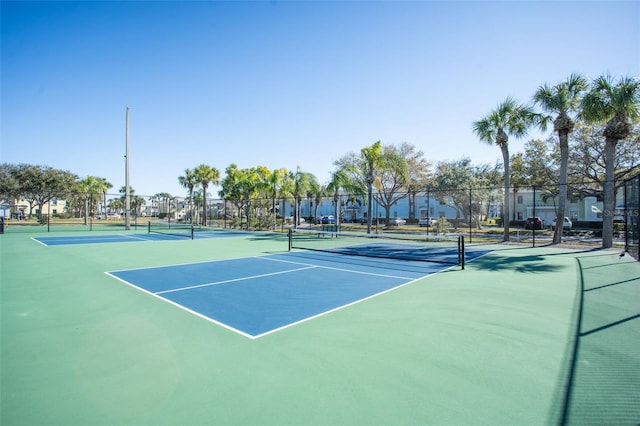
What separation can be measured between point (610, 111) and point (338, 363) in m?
18.9

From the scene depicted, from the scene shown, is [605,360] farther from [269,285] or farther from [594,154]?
[594,154]

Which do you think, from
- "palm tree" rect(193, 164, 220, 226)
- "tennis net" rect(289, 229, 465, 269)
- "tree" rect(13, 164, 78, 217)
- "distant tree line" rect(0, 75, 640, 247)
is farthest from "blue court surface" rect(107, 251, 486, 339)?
"tree" rect(13, 164, 78, 217)

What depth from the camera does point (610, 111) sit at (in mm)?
15422

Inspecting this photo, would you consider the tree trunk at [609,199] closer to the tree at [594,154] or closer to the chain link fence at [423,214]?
the chain link fence at [423,214]

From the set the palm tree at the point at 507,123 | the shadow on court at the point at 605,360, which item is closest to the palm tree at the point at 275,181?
the palm tree at the point at 507,123

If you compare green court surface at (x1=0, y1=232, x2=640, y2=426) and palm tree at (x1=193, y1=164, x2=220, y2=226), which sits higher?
palm tree at (x1=193, y1=164, x2=220, y2=226)

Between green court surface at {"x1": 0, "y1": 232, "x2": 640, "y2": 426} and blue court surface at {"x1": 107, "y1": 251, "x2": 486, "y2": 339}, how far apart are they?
1.26 ft

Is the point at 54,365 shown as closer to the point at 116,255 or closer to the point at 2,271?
the point at 2,271

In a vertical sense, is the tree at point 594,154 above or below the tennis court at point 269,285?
above

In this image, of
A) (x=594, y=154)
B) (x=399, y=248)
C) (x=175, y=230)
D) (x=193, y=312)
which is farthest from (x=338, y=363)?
(x=594, y=154)

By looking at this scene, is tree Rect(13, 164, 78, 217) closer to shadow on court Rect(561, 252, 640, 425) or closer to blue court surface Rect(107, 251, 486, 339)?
blue court surface Rect(107, 251, 486, 339)

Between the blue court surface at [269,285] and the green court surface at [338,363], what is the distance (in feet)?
1.26

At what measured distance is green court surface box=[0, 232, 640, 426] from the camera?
9.39 ft

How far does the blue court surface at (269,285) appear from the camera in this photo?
558 cm
